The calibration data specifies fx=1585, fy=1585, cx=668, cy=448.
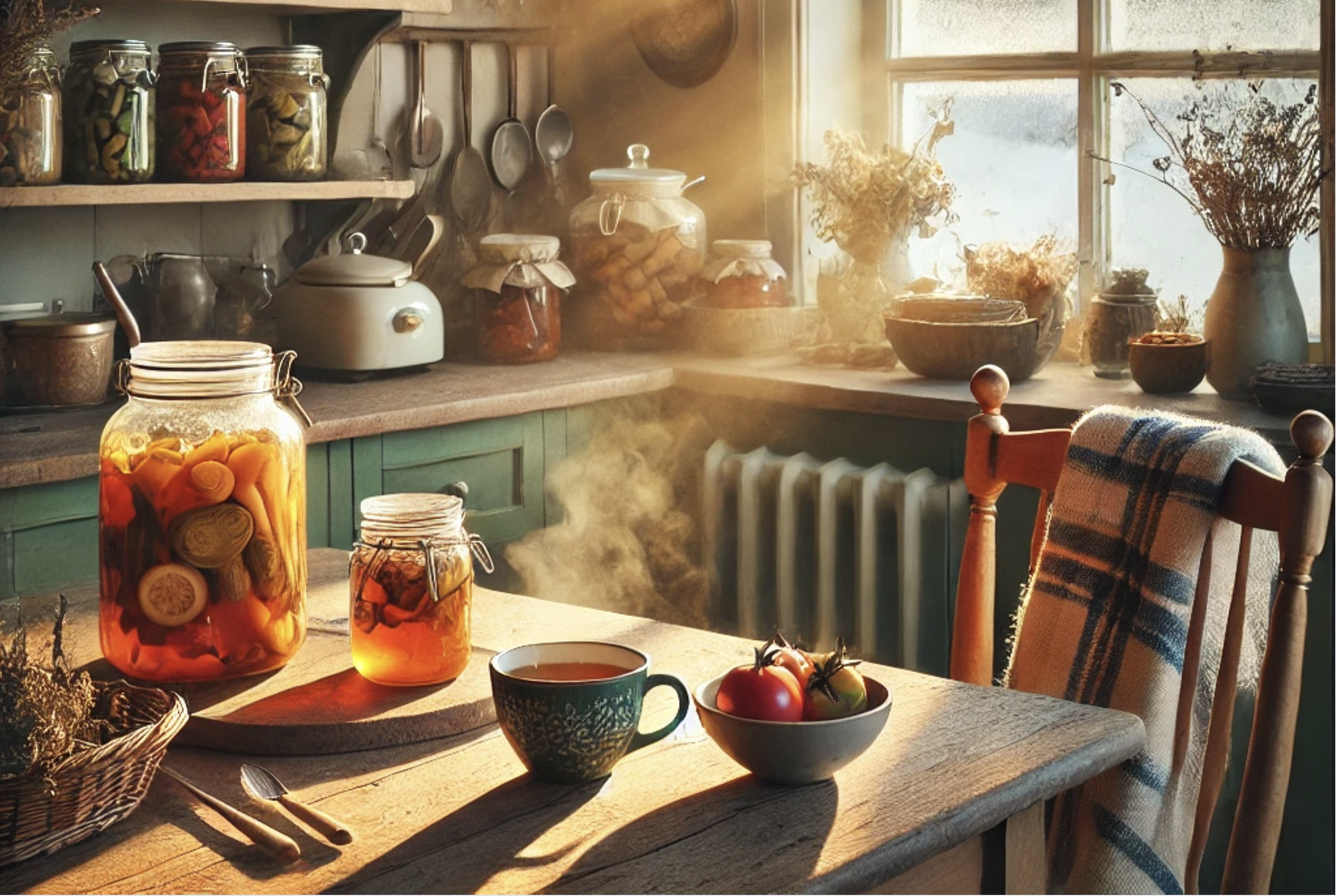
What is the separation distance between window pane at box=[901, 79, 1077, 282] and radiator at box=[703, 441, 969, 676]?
614 millimetres

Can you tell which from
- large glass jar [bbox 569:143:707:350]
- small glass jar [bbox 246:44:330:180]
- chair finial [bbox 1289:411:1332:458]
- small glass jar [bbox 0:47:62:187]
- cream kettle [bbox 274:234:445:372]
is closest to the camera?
chair finial [bbox 1289:411:1332:458]

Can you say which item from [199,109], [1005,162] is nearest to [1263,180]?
[1005,162]

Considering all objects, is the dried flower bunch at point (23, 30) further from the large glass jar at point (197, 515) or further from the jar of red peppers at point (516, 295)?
the large glass jar at point (197, 515)

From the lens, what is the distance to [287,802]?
1.01m

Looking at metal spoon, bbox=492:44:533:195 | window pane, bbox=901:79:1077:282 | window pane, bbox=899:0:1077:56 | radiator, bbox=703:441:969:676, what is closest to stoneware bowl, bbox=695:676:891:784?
radiator, bbox=703:441:969:676

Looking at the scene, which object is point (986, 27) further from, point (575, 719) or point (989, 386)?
point (575, 719)

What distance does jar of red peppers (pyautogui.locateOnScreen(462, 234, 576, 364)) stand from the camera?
9.80 ft

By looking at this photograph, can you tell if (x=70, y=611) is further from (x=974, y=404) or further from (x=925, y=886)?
(x=974, y=404)

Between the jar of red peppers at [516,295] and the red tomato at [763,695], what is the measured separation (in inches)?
78.5

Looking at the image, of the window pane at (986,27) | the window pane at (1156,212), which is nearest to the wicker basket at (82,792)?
the window pane at (1156,212)

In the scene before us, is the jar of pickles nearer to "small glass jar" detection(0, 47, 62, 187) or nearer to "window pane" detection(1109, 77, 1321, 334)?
"small glass jar" detection(0, 47, 62, 187)

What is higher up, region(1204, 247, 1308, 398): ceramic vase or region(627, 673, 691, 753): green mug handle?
region(1204, 247, 1308, 398): ceramic vase

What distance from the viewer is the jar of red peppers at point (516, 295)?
2986mm

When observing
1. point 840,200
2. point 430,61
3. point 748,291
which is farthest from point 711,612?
point 430,61
